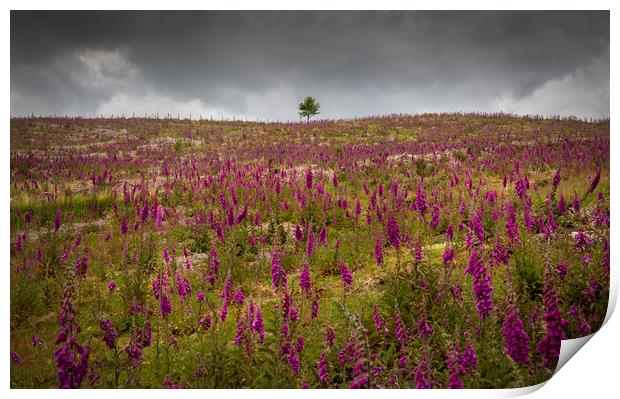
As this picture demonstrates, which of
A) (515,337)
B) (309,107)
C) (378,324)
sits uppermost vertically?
(309,107)

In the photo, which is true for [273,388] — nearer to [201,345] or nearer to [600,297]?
[201,345]

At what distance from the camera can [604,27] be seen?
14.7 ft

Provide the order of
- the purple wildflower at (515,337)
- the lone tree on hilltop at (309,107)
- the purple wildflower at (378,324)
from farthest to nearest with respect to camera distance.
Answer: the lone tree on hilltop at (309,107) < the purple wildflower at (378,324) < the purple wildflower at (515,337)

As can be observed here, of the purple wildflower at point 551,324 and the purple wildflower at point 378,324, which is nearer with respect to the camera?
the purple wildflower at point 551,324

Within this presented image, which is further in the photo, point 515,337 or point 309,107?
point 309,107

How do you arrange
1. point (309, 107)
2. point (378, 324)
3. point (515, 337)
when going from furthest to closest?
point (309, 107) → point (378, 324) → point (515, 337)

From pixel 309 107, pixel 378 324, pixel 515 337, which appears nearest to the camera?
pixel 515 337

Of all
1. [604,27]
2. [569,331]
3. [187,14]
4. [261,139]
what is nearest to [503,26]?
[604,27]

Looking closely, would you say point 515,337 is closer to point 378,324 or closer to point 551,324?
point 551,324

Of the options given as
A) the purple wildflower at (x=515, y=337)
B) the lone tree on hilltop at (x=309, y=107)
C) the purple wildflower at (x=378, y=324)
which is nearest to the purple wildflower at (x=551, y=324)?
the purple wildflower at (x=515, y=337)

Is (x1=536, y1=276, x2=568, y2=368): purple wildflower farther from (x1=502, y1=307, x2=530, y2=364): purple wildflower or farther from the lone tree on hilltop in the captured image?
the lone tree on hilltop

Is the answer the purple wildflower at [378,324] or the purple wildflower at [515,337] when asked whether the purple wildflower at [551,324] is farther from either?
the purple wildflower at [378,324]

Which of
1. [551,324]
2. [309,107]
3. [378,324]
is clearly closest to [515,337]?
[551,324]

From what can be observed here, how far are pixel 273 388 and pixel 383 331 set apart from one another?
1.07 metres
